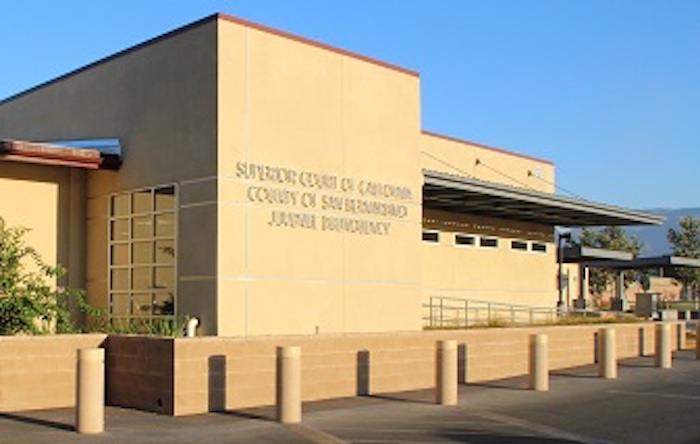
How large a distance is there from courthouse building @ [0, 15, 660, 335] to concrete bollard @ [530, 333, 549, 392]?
4.05 m

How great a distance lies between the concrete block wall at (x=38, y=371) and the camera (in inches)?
582

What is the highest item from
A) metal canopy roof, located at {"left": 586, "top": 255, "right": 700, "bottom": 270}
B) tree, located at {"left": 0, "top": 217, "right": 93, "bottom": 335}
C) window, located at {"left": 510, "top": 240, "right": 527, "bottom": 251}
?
window, located at {"left": 510, "top": 240, "right": 527, "bottom": 251}

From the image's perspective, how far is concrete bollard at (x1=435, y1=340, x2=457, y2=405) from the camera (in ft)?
53.1

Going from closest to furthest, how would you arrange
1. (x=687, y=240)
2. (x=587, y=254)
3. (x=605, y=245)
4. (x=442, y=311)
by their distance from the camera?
1. (x=442, y=311)
2. (x=587, y=254)
3. (x=605, y=245)
4. (x=687, y=240)

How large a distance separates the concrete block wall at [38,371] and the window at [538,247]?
20.9 meters

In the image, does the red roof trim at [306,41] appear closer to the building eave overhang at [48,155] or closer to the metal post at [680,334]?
the building eave overhang at [48,155]

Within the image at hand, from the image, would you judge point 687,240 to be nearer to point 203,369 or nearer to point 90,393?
point 203,369

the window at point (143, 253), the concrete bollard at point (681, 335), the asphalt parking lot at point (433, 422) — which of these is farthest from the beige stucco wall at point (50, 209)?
the concrete bollard at point (681, 335)

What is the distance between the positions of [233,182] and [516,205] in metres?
13.1

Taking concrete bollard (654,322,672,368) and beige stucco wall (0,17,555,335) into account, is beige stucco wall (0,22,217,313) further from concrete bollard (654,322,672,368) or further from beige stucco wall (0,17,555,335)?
concrete bollard (654,322,672,368)

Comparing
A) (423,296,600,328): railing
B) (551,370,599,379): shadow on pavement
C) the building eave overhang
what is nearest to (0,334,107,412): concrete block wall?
the building eave overhang

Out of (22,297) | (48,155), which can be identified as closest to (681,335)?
(48,155)

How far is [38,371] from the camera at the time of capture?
1516cm

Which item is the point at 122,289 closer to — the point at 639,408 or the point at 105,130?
the point at 105,130
